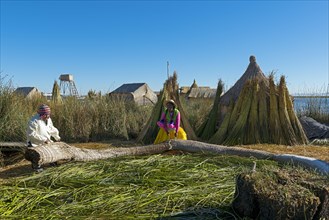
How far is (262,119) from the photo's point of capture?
777 cm

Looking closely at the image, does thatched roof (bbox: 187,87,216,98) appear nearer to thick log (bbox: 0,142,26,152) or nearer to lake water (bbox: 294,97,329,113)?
lake water (bbox: 294,97,329,113)

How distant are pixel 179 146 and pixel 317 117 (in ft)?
25.8

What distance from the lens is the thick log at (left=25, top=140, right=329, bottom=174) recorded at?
4.36 m

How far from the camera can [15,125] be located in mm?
6672

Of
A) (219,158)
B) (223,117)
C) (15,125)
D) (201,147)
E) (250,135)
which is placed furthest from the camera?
(223,117)

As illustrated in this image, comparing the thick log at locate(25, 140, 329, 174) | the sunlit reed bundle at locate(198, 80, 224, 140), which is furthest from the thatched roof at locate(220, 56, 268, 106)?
the thick log at locate(25, 140, 329, 174)

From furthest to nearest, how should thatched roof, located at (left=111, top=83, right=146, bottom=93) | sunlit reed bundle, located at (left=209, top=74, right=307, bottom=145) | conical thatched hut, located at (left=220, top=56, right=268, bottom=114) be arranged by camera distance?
thatched roof, located at (left=111, top=83, right=146, bottom=93) < conical thatched hut, located at (left=220, top=56, right=268, bottom=114) < sunlit reed bundle, located at (left=209, top=74, right=307, bottom=145)

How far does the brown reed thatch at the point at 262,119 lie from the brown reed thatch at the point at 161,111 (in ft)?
2.42

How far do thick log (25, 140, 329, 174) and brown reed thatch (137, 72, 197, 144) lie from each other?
2362mm

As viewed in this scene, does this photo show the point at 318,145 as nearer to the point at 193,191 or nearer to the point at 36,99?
the point at 193,191

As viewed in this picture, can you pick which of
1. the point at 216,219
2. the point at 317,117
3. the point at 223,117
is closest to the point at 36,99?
the point at 223,117

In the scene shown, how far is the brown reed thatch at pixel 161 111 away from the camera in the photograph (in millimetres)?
8227

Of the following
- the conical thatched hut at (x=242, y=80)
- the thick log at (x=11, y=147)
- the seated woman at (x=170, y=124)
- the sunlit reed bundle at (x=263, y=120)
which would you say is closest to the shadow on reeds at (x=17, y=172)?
the thick log at (x=11, y=147)

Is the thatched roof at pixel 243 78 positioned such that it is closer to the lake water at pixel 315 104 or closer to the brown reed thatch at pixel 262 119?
the brown reed thatch at pixel 262 119
